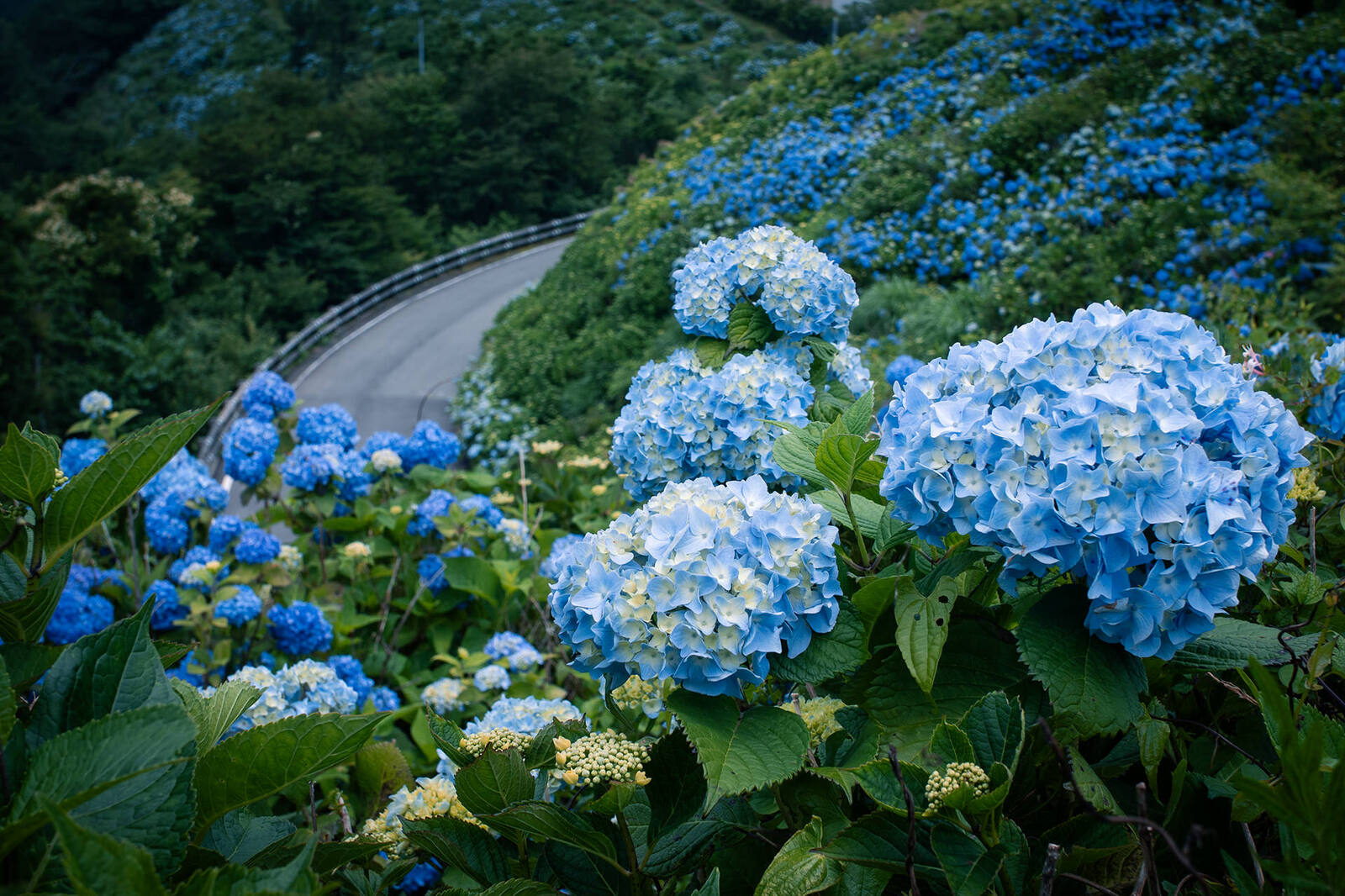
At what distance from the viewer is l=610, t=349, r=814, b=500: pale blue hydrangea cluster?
1.97m

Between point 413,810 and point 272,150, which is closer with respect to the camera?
point 413,810

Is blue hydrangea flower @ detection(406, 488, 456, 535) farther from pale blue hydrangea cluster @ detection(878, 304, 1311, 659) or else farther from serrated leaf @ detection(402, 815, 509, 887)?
pale blue hydrangea cluster @ detection(878, 304, 1311, 659)

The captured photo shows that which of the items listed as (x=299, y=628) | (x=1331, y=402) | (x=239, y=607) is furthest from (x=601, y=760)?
(x=239, y=607)

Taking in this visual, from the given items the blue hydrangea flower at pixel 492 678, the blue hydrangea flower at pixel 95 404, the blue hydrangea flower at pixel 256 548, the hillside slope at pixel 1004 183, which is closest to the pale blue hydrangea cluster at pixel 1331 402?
the blue hydrangea flower at pixel 492 678

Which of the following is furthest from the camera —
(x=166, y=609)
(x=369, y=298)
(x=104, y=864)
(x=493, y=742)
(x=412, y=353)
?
(x=369, y=298)

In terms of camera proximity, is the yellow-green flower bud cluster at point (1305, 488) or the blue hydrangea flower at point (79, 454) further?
the blue hydrangea flower at point (79, 454)

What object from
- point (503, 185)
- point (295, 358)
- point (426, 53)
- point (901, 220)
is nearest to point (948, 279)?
Answer: point (901, 220)

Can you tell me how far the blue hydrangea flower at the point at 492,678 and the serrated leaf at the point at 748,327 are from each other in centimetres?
128

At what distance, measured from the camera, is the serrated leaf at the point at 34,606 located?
1054 millimetres

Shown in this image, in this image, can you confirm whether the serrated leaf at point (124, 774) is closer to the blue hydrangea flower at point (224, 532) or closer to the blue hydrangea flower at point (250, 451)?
the blue hydrangea flower at point (224, 532)

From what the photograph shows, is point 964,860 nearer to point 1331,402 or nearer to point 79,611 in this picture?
point 1331,402

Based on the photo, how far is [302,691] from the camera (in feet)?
8.22

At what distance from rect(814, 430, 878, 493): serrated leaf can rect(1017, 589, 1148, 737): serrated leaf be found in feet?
1.02

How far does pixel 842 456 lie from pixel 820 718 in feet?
1.30
